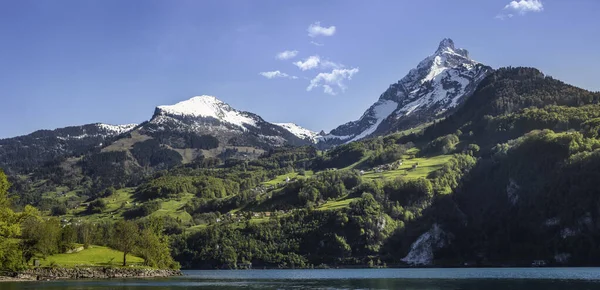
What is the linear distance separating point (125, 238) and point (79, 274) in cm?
2222

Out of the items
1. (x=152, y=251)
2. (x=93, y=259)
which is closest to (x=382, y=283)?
(x=93, y=259)

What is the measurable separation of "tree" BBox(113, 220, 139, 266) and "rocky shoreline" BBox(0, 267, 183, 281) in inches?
254

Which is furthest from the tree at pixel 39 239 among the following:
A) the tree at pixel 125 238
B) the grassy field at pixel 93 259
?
the tree at pixel 125 238

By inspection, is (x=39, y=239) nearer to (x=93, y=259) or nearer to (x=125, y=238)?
(x=93, y=259)

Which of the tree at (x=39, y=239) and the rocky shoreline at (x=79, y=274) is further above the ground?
the tree at (x=39, y=239)

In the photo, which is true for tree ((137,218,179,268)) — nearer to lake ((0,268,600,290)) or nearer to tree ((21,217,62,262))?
tree ((21,217,62,262))

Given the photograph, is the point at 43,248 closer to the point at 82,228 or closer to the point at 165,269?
the point at 165,269

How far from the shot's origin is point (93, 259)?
5728 inches

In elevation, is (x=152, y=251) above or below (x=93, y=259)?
above

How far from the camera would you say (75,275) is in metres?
128

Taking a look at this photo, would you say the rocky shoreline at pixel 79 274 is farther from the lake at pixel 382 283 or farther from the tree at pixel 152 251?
the lake at pixel 382 283

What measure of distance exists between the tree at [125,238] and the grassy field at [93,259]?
7.32ft

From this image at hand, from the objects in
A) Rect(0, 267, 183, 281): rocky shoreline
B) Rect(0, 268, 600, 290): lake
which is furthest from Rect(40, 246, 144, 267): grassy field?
Rect(0, 268, 600, 290): lake

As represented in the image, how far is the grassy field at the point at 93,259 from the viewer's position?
437 feet
